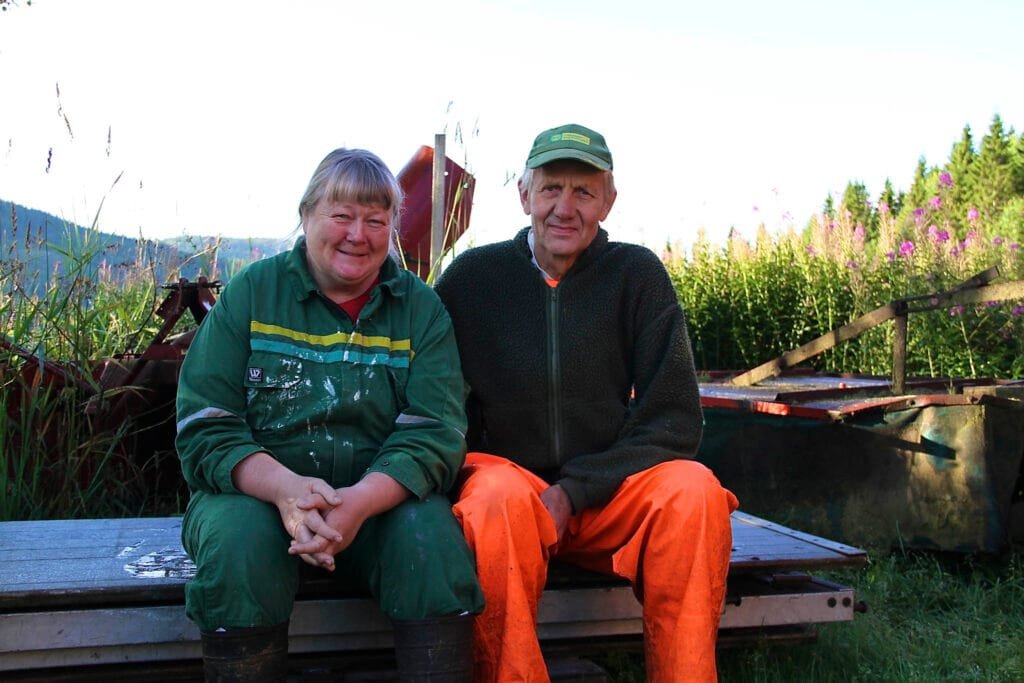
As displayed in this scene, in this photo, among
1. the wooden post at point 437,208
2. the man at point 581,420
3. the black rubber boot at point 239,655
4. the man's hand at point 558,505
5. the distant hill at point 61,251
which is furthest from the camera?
the wooden post at point 437,208

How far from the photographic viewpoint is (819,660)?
Answer: 3162 mm

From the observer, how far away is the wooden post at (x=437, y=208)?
4.86 meters

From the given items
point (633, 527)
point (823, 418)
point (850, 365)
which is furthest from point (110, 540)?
point (850, 365)

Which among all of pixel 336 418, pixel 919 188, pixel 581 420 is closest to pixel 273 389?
pixel 336 418

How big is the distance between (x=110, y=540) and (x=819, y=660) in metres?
2.10

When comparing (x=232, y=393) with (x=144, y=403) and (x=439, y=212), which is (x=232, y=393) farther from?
(x=439, y=212)

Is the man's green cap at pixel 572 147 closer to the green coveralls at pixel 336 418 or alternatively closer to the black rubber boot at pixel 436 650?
the green coveralls at pixel 336 418

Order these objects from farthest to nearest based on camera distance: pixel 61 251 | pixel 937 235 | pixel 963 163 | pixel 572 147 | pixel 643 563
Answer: pixel 963 163 < pixel 937 235 < pixel 61 251 < pixel 572 147 < pixel 643 563

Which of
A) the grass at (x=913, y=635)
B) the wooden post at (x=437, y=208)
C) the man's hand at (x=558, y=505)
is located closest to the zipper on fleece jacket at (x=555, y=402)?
the man's hand at (x=558, y=505)

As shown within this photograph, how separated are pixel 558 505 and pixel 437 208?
2585 millimetres

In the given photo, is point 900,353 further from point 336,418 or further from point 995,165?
point 995,165

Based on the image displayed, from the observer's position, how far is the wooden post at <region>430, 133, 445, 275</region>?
16.0 ft

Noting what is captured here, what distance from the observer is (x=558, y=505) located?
103 inches

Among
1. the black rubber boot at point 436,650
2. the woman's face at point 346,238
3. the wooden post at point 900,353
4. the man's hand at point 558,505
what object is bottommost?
the black rubber boot at point 436,650
